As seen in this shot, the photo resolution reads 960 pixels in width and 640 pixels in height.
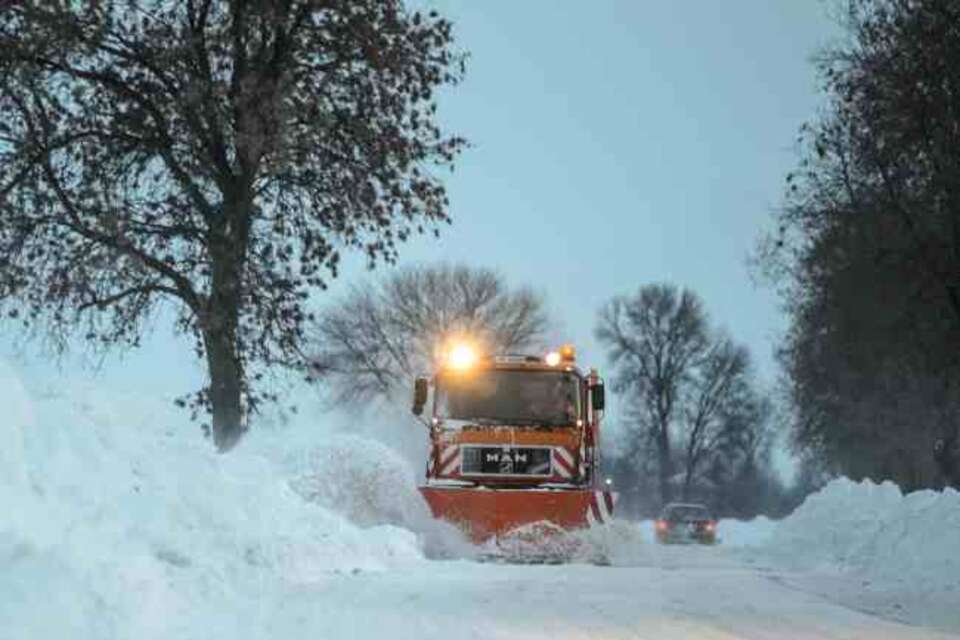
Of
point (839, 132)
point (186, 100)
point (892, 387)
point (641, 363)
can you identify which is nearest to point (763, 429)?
point (641, 363)

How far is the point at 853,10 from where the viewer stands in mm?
19562

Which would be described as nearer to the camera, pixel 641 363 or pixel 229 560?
pixel 229 560

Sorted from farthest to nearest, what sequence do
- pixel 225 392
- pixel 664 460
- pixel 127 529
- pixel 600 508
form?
pixel 664 460 < pixel 225 392 < pixel 600 508 < pixel 127 529

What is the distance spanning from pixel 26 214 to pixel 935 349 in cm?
1406

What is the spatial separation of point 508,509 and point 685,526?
792 inches

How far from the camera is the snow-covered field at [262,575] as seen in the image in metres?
6.95

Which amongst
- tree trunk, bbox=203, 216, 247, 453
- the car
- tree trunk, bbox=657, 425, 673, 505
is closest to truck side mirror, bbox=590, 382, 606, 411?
tree trunk, bbox=203, 216, 247, 453

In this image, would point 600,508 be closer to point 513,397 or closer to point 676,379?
point 513,397

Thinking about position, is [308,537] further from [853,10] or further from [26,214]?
[853,10]

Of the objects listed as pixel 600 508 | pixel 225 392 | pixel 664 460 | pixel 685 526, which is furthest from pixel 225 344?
pixel 664 460

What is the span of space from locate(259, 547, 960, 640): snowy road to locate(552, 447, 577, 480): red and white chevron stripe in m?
4.30

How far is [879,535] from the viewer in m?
19.3

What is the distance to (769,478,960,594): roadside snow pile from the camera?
15680mm

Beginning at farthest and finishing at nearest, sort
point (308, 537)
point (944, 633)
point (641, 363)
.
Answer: point (641, 363) → point (308, 537) → point (944, 633)
